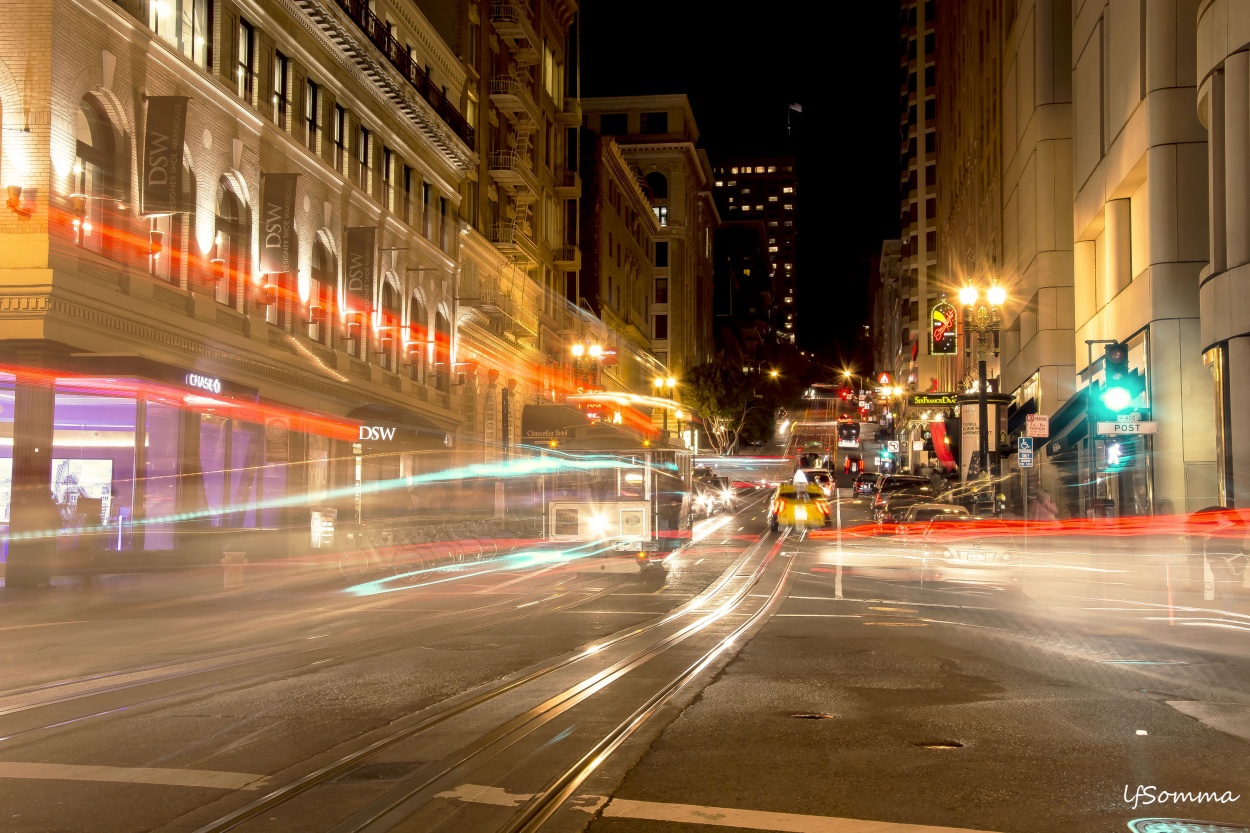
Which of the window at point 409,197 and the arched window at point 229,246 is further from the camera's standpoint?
the window at point 409,197

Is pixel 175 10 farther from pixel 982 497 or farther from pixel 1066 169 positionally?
pixel 1066 169

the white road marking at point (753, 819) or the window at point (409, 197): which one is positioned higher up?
the window at point (409, 197)

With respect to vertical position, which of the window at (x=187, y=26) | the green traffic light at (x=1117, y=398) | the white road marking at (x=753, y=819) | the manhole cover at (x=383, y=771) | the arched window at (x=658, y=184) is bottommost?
the manhole cover at (x=383, y=771)

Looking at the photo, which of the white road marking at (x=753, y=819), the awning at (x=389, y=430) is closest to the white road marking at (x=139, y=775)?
the white road marking at (x=753, y=819)

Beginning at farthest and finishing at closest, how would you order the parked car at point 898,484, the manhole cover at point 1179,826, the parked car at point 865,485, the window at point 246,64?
1. the parked car at point 865,485
2. the parked car at point 898,484
3. the window at point 246,64
4. the manhole cover at point 1179,826

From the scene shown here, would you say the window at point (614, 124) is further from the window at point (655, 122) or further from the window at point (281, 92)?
the window at point (281, 92)

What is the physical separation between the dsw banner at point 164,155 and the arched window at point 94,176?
2.00 feet

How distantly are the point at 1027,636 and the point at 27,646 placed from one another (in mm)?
11637

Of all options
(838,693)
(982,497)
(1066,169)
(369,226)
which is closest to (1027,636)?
(838,693)

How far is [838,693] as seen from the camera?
10.7 meters

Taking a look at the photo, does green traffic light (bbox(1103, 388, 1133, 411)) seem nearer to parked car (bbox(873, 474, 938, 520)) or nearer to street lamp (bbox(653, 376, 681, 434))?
parked car (bbox(873, 474, 938, 520))

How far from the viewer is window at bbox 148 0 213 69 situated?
26.8m

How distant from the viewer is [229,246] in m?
30.6

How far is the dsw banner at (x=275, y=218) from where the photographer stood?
3186cm
